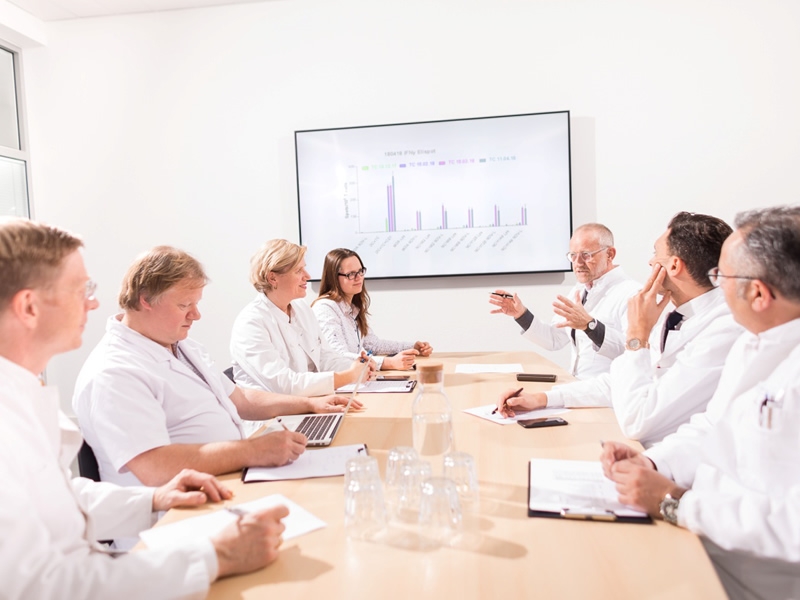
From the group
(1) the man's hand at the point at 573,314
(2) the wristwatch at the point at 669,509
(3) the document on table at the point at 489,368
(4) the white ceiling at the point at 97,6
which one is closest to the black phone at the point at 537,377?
(3) the document on table at the point at 489,368

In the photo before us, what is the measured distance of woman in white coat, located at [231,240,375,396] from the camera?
2.53m

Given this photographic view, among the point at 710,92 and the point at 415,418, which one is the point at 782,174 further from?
the point at 415,418

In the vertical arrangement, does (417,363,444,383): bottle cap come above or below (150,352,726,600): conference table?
above

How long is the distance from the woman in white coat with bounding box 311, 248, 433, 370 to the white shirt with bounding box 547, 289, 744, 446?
5.15 feet

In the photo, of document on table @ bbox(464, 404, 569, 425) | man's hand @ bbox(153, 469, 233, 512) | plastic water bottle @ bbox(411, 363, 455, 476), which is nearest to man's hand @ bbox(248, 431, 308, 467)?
man's hand @ bbox(153, 469, 233, 512)

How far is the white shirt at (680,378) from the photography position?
1720mm

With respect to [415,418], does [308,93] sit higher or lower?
higher

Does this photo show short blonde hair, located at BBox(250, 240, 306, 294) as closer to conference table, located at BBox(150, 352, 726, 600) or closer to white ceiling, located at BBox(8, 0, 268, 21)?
conference table, located at BBox(150, 352, 726, 600)

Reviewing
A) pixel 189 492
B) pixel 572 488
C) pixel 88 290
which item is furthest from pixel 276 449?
pixel 572 488

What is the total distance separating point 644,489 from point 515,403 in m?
0.79

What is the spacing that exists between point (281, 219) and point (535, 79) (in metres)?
2.02

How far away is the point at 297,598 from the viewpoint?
0.95 m

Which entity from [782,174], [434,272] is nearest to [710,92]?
[782,174]

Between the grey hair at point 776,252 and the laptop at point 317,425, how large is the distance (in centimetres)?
118
